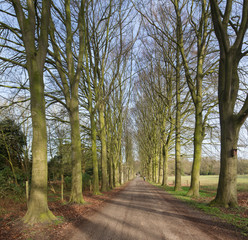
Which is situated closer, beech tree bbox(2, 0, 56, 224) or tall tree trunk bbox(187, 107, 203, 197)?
beech tree bbox(2, 0, 56, 224)

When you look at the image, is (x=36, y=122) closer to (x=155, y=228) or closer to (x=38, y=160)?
(x=38, y=160)

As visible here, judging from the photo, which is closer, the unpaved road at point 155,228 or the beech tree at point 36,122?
the unpaved road at point 155,228

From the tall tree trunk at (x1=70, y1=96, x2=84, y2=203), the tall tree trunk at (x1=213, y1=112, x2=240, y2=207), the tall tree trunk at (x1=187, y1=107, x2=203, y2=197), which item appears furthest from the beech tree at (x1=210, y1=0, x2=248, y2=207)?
the tall tree trunk at (x1=70, y1=96, x2=84, y2=203)

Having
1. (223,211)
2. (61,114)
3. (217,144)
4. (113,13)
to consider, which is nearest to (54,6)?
(113,13)

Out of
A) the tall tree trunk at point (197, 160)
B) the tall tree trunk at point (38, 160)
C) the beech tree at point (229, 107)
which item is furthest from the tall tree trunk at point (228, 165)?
the tall tree trunk at point (38, 160)

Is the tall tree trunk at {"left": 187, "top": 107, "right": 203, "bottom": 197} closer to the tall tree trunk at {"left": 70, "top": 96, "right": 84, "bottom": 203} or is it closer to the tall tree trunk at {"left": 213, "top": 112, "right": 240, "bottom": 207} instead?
the tall tree trunk at {"left": 213, "top": 112, "right": 240, "bottom": 207}

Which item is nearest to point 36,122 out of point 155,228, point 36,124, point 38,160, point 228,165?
point 36,124

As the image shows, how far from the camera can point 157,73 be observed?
66.4ft

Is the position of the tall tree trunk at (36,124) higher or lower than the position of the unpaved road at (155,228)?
higher

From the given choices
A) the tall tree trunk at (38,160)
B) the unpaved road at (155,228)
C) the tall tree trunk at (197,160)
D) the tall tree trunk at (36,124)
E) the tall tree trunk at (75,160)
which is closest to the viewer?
the unpaved road at (155,228)

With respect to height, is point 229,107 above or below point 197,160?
above

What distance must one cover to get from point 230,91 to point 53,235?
800 centimetres

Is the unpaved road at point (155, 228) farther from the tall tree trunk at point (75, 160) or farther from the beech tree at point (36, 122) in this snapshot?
the tall tree trunk at point (75, 160)

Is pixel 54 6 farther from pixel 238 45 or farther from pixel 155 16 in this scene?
pixel 238 45
